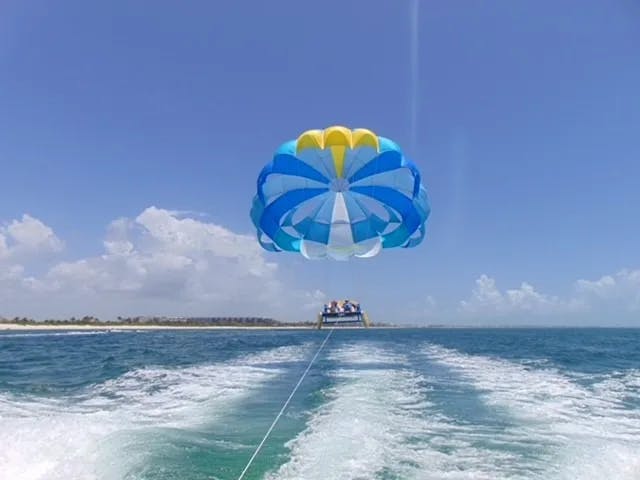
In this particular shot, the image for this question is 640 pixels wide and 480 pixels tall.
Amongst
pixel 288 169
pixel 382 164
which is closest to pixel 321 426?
pixel 288 169

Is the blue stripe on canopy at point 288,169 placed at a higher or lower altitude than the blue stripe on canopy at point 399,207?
higher

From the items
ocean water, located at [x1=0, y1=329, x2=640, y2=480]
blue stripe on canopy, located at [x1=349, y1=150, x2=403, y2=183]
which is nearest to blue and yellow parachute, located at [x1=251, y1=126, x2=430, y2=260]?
blue stripe on canopy, located at [x1=349, y1=150, x2=403, y2=183]

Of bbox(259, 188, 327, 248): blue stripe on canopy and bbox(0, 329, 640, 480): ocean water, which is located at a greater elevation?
bbox(259, 188, 327, 248): blue stripe on canopy

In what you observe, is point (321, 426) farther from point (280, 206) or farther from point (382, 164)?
point (382, 164)

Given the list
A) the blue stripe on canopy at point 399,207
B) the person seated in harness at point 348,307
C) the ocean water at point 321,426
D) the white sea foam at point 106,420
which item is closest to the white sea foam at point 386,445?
the ocean water at point 321,426

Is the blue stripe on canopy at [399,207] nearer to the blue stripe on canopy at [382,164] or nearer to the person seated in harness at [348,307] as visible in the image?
the blue stripe on canopy at [382,164]

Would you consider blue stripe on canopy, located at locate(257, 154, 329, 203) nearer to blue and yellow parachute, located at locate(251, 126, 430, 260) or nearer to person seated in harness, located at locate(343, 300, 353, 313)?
blue and yellow parachute, located at locate(251, 126, 430, 260)
